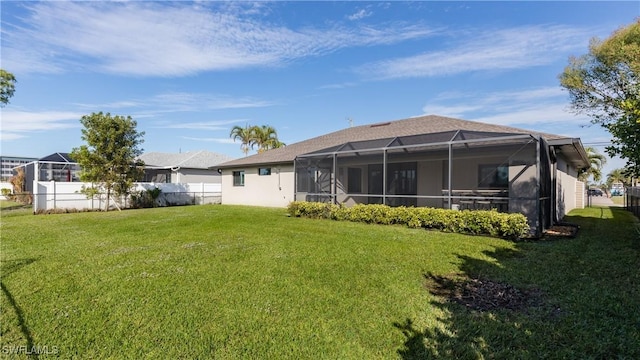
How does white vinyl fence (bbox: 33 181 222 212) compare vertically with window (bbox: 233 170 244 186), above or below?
below

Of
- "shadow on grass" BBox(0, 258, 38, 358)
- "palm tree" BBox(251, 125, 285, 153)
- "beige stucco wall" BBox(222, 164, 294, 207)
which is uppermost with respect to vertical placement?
"palm tree" BBox(251, 125, 285, 153)

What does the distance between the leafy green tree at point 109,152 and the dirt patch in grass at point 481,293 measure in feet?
57.2

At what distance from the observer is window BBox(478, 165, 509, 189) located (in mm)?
11501

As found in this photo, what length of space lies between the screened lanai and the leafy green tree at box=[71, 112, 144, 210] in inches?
388

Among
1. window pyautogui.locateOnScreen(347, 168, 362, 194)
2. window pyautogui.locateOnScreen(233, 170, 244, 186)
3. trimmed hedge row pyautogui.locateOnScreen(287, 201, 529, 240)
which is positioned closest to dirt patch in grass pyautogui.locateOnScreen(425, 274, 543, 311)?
trimmed hedge row pyautogui.locateOnScreen(287, 201, 529, 240)

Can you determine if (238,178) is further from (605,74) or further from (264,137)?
(605,74)

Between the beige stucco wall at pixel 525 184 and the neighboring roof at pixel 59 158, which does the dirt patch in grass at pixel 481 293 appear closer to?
the beige stucco wall at pixel 525 184

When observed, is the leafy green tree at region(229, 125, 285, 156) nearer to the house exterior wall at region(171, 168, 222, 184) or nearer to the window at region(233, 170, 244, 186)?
the house exterior wall at region(171, 168, 222, 184)

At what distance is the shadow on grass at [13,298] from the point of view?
315cm

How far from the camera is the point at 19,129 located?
16.3m

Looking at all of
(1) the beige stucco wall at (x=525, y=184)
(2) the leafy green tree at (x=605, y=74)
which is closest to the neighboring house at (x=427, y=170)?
(1) the beige stucco wall at (x=525, y=184)

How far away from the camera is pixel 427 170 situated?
13.8m

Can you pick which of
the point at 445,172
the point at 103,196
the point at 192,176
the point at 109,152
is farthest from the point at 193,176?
the point at 445,172

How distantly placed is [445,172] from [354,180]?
4.45 meters
